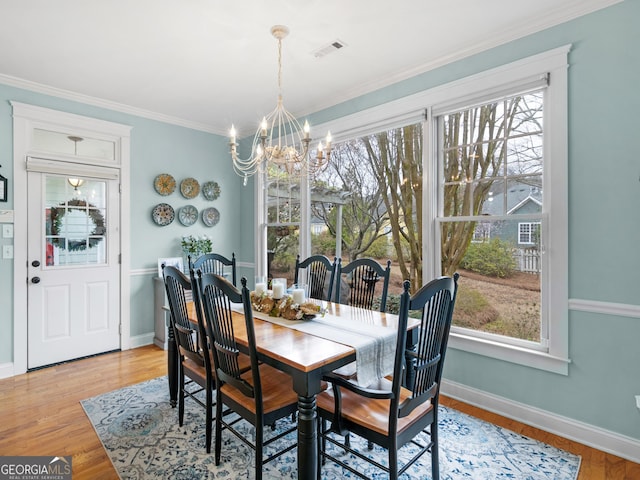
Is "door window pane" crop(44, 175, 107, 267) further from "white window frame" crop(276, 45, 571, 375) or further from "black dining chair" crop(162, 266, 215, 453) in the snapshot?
"white window frame" crop(276, 45, 571, 375)

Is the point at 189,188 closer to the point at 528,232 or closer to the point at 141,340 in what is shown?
the point at 141,340

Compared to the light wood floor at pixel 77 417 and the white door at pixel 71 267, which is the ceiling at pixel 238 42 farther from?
the light wood floor at pixel 77 417

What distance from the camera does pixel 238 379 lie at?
181 centimetres

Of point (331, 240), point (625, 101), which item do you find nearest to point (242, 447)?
point (331, 240)

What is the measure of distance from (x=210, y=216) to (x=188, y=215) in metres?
0.30

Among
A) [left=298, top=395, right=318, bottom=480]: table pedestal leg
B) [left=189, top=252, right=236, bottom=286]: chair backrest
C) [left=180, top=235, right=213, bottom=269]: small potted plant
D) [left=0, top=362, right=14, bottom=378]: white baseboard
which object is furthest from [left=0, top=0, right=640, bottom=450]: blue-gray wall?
[left=0, top=362, right=14, bottom=378]: white baseboard

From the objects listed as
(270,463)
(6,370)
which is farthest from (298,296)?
(6,370)

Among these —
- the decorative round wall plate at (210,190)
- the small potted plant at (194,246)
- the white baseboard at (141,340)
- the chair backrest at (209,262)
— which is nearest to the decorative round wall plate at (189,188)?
the decorative round wall plate at (210,190)

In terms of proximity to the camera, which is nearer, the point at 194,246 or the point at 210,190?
the point at 194,246

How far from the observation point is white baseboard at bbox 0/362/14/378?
327cm

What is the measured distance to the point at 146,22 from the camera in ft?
7.89

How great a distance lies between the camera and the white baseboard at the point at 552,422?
211cm

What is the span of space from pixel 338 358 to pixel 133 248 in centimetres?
338

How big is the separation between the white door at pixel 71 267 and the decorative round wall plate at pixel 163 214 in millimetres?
408
